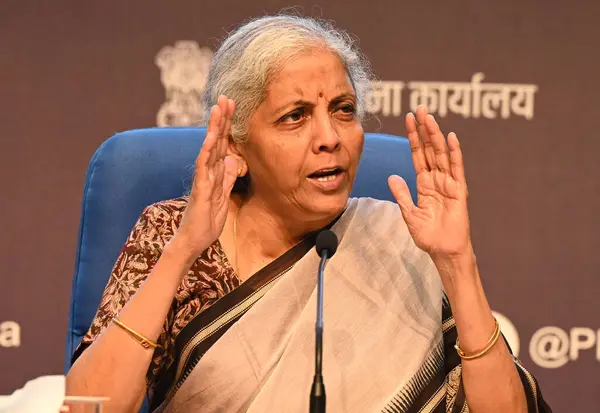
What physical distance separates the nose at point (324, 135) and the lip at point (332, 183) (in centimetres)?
6

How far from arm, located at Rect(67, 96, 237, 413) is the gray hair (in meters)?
0.20

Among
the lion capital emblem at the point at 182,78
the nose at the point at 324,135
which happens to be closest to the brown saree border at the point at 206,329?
the nose at the point at 324,135

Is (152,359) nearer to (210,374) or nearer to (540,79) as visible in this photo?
(210,374)

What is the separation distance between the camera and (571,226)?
3.35 meters

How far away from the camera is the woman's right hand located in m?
1.98

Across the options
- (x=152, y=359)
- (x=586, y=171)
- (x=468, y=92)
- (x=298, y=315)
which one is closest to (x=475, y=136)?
(x=468, y=92)

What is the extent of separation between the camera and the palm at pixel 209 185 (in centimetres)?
198

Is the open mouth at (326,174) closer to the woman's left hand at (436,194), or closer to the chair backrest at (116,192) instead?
the woman's left hand at (436,194)

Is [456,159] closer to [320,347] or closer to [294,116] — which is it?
[294,116]

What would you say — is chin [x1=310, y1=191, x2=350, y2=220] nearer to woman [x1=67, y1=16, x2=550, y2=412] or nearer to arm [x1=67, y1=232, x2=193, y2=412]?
woman [x1=67, y1=16, x2=550, y2=412]

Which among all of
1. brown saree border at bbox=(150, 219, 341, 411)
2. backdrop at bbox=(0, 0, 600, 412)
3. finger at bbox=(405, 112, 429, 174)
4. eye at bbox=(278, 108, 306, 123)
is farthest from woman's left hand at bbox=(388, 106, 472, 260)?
backdrop at bbox=(0, 0, 600, 412)

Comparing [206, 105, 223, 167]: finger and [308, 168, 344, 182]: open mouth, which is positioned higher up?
[206, 105, 223, 167]: finger

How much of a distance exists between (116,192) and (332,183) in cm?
55

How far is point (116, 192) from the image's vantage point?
2424mm
